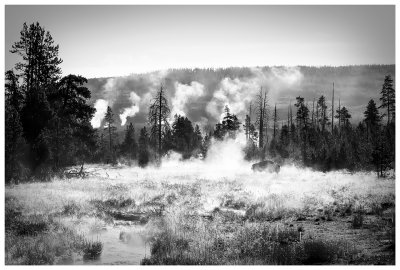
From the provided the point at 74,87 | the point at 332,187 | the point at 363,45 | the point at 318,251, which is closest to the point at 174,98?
the point at 74,87

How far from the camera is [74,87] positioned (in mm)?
17766

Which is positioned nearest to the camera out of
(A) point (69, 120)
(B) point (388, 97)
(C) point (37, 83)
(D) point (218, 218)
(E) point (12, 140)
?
(D) point (218, 218)

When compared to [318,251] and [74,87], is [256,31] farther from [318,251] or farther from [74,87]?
[74,87]

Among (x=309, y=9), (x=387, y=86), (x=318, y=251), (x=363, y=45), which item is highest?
(x=309, y=9)

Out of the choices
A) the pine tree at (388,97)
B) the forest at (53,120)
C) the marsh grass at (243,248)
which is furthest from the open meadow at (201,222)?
the pine tree at (388,97)

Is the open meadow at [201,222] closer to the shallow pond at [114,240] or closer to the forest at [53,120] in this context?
the shallow pond at [114,240]

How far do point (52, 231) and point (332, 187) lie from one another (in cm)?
1101

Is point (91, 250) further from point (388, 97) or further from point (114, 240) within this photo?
point (388, 97)

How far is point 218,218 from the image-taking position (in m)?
12.0

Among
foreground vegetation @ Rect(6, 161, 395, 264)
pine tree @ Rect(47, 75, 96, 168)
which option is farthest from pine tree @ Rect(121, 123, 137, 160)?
foreground vegetation @ Rect(6, 161, 395, 264)

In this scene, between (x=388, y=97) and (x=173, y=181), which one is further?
(x=173, y=181)

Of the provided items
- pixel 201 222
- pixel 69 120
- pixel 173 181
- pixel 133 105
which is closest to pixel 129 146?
pixel 133 105

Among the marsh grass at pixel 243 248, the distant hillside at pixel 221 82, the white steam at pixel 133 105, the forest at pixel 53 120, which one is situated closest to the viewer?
the marsh grass at pixel 243 248

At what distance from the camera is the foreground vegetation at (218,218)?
363 inches
